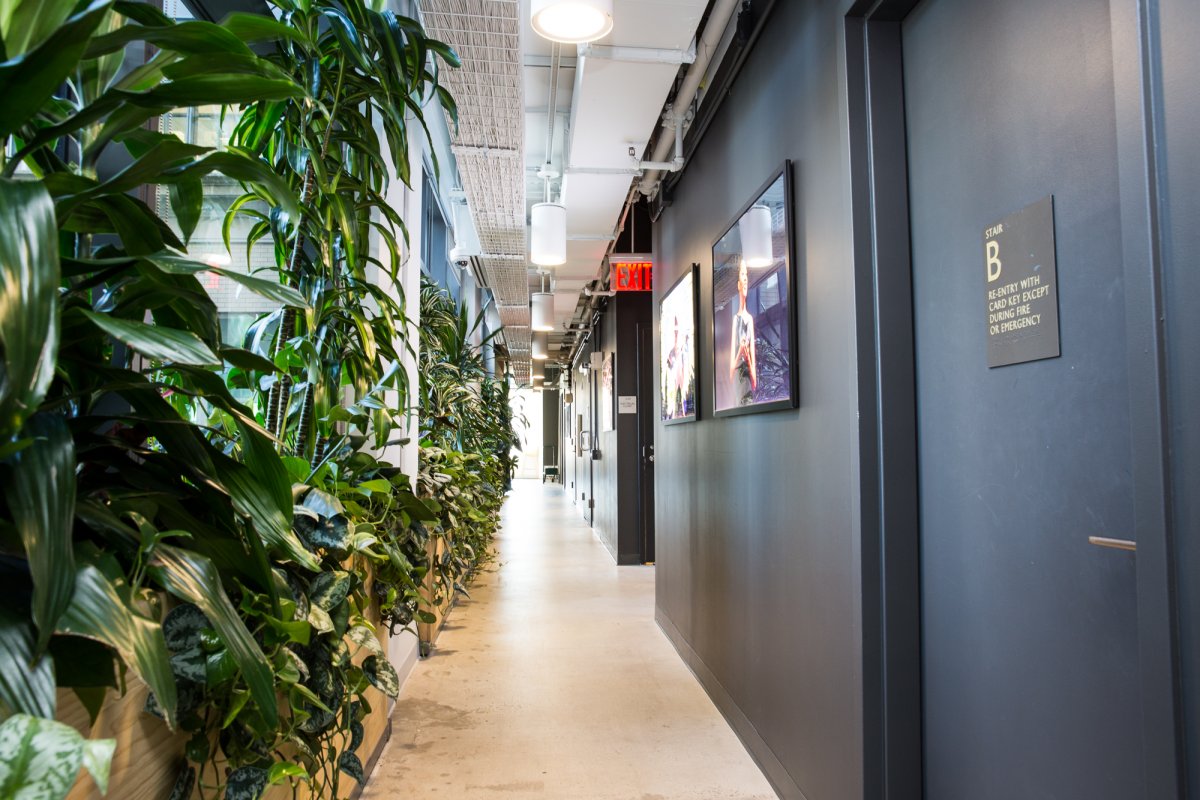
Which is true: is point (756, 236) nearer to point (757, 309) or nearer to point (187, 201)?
point (757, 309)

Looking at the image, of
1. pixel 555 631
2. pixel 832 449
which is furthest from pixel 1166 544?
pixel 555 631

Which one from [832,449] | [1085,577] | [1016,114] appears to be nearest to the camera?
[1085,577]

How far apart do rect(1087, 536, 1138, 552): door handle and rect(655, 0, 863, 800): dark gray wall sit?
64 cm

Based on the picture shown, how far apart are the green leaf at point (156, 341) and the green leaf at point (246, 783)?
0.77 metres

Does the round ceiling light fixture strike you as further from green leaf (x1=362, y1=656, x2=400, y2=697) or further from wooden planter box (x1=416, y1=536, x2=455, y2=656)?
wooden planter box (x1=416, y1=536, x2=455, y2=656)

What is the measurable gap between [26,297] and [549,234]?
13.6 feet

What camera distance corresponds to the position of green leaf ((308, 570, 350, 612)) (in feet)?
4.38

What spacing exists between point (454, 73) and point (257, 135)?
179 centimetres

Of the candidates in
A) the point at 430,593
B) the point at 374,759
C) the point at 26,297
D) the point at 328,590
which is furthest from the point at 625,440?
the point at 26,297

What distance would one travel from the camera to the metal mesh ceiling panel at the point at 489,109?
2855mm

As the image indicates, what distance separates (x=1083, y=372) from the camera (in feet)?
4.19

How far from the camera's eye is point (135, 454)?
0.96 meters

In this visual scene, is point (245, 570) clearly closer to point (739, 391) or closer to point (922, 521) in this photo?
point (922, 521)

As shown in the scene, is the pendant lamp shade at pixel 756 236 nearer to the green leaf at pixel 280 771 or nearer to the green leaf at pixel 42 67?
the green leaf at pixel 280 771
